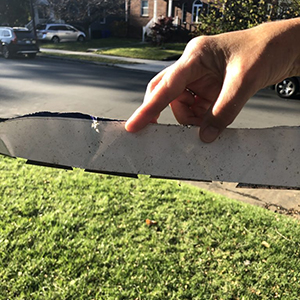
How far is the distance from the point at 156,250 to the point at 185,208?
2.53 ft

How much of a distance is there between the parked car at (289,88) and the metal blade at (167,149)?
358 inches

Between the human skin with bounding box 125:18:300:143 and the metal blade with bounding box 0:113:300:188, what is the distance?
5 cm

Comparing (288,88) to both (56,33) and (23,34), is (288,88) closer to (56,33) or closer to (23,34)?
(23,34)

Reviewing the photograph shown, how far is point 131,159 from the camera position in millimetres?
1006

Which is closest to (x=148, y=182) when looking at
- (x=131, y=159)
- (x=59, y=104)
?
(x=131, y=159)

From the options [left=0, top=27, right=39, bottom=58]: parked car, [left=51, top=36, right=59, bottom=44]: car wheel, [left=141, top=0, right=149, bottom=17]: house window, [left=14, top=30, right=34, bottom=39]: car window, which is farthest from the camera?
[left=141, top=0, right=149, bottom=17]: house window

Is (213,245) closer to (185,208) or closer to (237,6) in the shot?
(185,208)

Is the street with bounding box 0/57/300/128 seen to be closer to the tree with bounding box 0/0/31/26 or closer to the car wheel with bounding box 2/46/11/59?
the car wheel with bounding box 2/46/11/59

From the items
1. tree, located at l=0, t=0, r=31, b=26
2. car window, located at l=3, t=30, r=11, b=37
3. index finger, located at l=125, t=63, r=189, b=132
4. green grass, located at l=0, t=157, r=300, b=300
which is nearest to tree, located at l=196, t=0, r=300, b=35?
green grass, located at l=0, t=157, r=300, b=300

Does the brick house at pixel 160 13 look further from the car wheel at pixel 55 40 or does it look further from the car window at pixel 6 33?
the car window at pixel 6 33

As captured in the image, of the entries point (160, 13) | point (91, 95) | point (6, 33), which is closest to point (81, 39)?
point (160, 13)

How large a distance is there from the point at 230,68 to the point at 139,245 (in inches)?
89.3

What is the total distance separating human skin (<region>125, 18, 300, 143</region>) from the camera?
104 cm

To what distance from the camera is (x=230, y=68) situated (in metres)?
1.09
